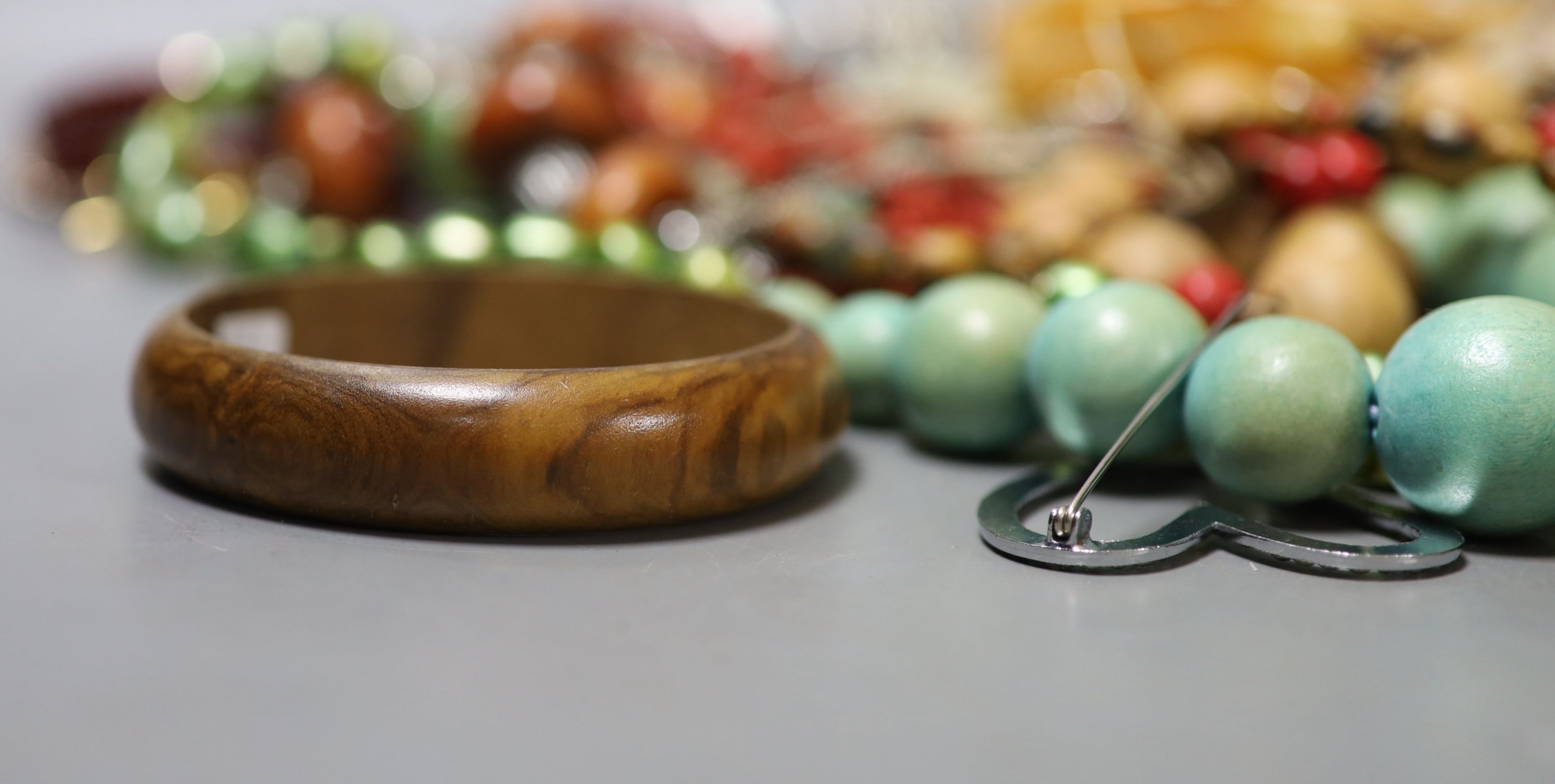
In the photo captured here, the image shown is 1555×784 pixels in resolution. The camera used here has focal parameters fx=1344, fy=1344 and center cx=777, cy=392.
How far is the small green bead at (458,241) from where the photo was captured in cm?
85

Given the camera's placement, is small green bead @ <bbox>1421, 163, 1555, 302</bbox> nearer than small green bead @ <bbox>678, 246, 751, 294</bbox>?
Yes

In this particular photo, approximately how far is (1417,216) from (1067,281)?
222 millimetres

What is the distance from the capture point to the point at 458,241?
0.86m

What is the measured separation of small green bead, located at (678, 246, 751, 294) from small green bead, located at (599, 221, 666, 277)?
0.7 inches

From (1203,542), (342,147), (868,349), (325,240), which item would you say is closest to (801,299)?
(868,349)

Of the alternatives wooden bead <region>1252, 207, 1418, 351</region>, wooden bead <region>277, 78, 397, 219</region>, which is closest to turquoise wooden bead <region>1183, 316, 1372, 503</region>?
wooden bead <region>1252, 207, 1418, 351</region>

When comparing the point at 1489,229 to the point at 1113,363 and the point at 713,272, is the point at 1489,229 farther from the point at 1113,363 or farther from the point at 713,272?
→ the point at 713,272

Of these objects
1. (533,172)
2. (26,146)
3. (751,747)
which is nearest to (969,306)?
(751,747)

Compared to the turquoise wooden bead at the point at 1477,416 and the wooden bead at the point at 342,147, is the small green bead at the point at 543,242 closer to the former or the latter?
the wooden bead at the point at 342,147

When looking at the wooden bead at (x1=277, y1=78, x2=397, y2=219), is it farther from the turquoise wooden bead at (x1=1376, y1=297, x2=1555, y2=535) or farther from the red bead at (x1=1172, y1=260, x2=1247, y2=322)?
the turquoise wooden bead at (x1=1376, y1=297, x2=1555, y2=535)

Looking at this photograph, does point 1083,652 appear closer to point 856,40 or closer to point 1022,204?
point 1022,204

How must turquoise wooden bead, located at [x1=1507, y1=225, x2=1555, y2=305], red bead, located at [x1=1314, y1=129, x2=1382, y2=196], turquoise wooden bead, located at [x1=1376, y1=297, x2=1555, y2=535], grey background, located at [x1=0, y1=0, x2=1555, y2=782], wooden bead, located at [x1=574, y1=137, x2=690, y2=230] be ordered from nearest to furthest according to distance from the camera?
grey background, located at [x1=0, y1=0, x2=1555, y2=782]
turquoise wooden bead, located at [x1=1376, y1=297, x2=1555, y2=535]
turquoise wooden bead, located at [x1=1507, y1=225, x2=1555, y2=305]
red bead, located at [x1=1314, y1=129, x2=1382, y2=196]
wooden bead, located at [x1=574, y1=137, x2=690, y2=230]

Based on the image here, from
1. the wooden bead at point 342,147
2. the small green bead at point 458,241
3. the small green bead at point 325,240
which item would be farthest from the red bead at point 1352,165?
the wooden bead at point 342,147

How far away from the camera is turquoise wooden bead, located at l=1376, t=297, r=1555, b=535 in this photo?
0.48 metres
